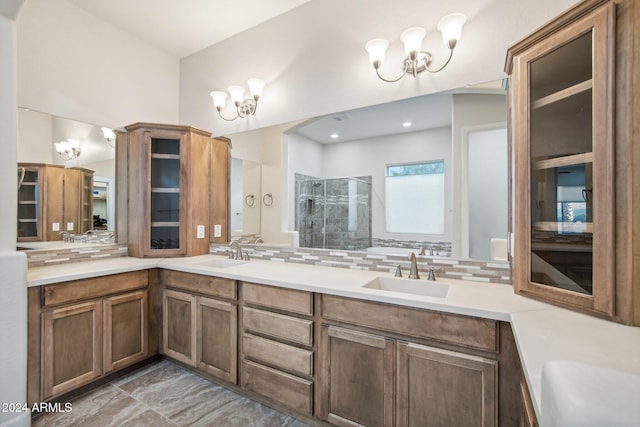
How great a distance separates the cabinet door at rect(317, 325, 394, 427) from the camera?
4.81 ft

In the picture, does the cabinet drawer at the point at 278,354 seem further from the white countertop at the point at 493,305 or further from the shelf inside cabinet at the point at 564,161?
the shelf inside cabinet at the point at 564,161

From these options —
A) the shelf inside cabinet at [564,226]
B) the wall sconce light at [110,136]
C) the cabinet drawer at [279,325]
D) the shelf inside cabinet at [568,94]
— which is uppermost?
the wall sconce light at [110,136]

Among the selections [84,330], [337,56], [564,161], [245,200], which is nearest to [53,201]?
[84,330]

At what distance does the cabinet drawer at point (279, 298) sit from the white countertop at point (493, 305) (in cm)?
5

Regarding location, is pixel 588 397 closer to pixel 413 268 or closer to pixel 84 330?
pixel 413 268

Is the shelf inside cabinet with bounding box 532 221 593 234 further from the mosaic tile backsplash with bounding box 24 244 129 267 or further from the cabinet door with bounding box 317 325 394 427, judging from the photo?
the mosaic tile backsplash with bounding box 24 244 129 267

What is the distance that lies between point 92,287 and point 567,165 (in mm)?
2916

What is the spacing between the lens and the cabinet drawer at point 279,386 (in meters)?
1.69

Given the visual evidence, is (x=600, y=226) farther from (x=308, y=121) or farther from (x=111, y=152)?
(x=111, y=152)

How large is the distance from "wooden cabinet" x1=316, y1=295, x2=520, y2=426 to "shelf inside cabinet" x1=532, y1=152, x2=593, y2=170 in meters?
0.76

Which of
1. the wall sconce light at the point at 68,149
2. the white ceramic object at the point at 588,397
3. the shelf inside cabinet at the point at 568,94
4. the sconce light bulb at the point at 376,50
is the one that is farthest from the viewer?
the wall sconce light at the point at 68,149

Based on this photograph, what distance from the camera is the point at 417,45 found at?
6.13 ft

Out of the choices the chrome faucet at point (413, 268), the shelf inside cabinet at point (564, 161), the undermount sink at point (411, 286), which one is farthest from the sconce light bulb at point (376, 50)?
the undermount sink at point (411, 286)

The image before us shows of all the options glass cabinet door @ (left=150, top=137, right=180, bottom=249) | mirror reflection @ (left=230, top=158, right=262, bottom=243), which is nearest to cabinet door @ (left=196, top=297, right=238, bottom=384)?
mirror reflection @ (left=230, top=158, right=262, bottom=243)
